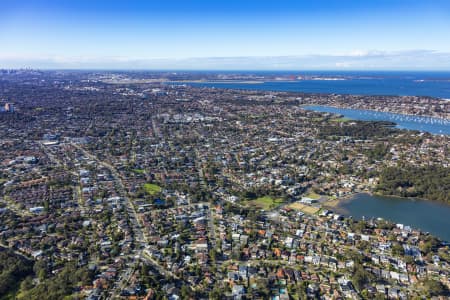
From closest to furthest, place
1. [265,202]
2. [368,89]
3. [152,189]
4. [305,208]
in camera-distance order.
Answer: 1. [305,208]
2. [265,202]
3. [152,189]
4. [368,89]

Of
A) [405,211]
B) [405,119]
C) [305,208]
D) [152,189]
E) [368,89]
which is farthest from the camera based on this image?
[368,89]

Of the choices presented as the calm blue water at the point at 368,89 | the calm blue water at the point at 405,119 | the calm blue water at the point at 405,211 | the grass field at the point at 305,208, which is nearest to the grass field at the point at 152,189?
the grass field at the point at 305,208

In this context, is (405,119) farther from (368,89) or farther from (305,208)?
(368,89)

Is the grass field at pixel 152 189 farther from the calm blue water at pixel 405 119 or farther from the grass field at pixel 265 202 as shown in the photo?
the calm blue water at pixel 405 119

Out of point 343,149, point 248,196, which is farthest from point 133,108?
point 248,196

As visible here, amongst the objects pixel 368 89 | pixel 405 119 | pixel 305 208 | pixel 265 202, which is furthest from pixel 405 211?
pixel 368 89
